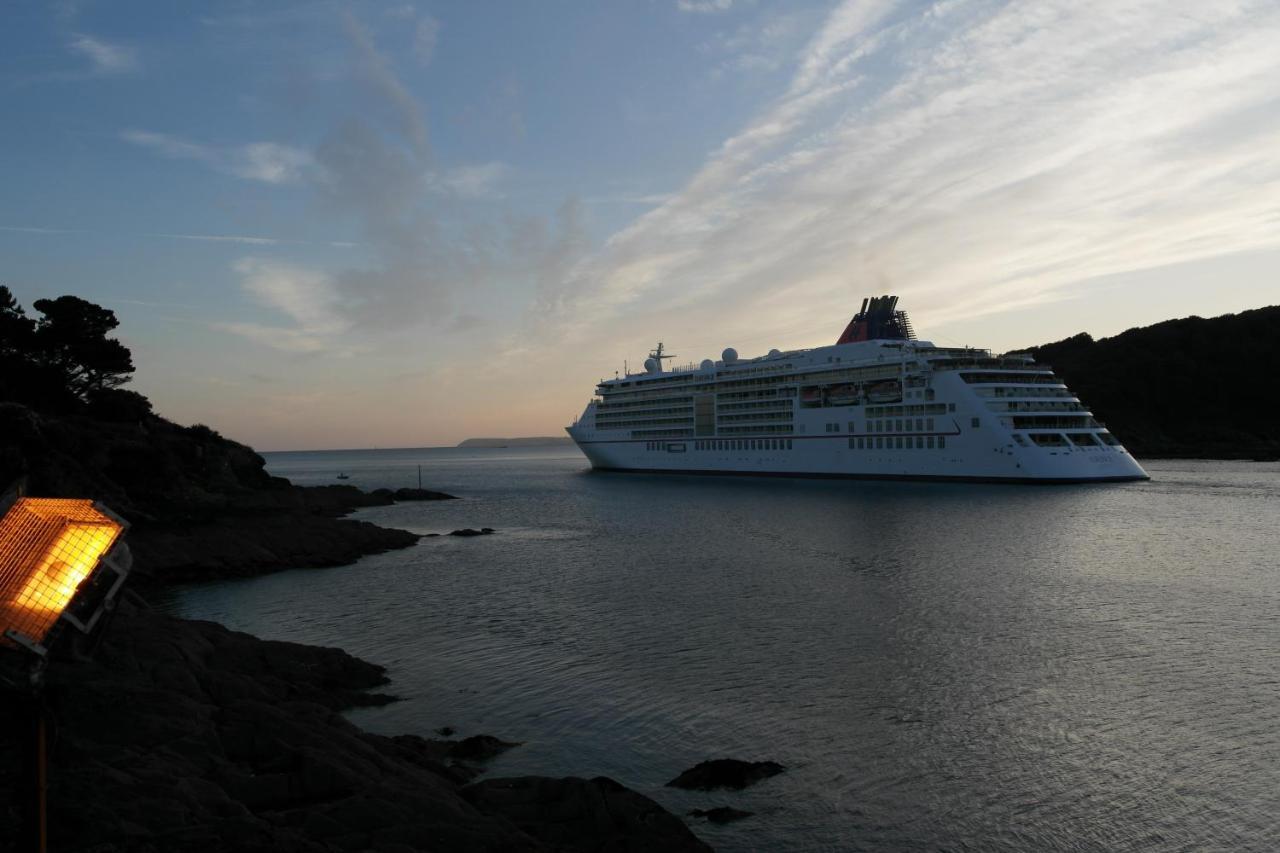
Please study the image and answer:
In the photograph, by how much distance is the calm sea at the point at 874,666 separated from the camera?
40.6 ft

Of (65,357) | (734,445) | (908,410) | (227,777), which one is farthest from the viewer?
(734,445)

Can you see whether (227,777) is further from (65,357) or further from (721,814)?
(65,357)

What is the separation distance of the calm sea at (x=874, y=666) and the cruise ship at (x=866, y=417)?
24.7 metres

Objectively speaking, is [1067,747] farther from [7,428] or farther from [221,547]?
[221,547]

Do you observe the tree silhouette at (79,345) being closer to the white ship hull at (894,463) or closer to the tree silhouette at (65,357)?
the tree silhouette at (65,357)

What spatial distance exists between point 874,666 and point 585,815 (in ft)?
36.0

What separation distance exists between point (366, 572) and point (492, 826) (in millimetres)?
28623

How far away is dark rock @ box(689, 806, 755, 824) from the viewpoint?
11.8 meters

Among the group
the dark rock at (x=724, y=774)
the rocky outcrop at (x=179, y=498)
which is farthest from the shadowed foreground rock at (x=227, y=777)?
the rocky outcrop at (x=179, y=498)

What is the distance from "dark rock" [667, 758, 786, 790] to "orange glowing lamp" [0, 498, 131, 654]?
1038cm

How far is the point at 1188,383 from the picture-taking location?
14488cm

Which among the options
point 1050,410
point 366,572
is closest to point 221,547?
point 366,572

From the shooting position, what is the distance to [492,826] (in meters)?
9.49

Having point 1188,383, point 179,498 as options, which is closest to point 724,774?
point 179,498
